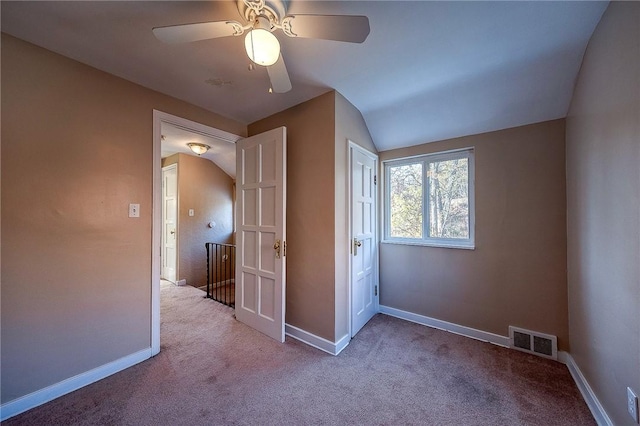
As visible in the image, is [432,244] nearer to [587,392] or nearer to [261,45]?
[587,392]

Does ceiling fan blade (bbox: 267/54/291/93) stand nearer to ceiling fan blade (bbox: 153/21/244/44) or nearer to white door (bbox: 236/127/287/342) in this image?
ceiling fan blade (bbox: 153/21/244/44)

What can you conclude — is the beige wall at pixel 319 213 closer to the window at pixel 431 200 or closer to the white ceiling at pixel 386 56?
the white ceiling at pixel 386 56

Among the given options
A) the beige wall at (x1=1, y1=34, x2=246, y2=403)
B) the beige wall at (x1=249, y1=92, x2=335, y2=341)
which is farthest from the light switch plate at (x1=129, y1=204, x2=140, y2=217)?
the beige wall at (x1=249, y1=92, x2=335, y2=341)

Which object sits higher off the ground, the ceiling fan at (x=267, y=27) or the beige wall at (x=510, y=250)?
the ceiling fan at (x=267, y=27)

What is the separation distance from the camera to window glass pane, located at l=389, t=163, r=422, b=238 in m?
2.82

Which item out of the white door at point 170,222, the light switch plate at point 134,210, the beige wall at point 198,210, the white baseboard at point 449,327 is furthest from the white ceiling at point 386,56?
the white door at point 170,222

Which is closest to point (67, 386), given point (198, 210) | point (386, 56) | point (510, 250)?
point (198, 210)

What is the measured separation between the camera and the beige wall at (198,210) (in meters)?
4.15

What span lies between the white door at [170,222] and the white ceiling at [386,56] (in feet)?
7.84

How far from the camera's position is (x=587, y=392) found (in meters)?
1.57

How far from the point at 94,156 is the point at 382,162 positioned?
9.18 ft

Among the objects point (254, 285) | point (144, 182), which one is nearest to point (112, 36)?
point (144, 182)

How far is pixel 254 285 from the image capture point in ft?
Result: 8.36

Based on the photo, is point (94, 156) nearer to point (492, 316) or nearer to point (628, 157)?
point (628, 157)
